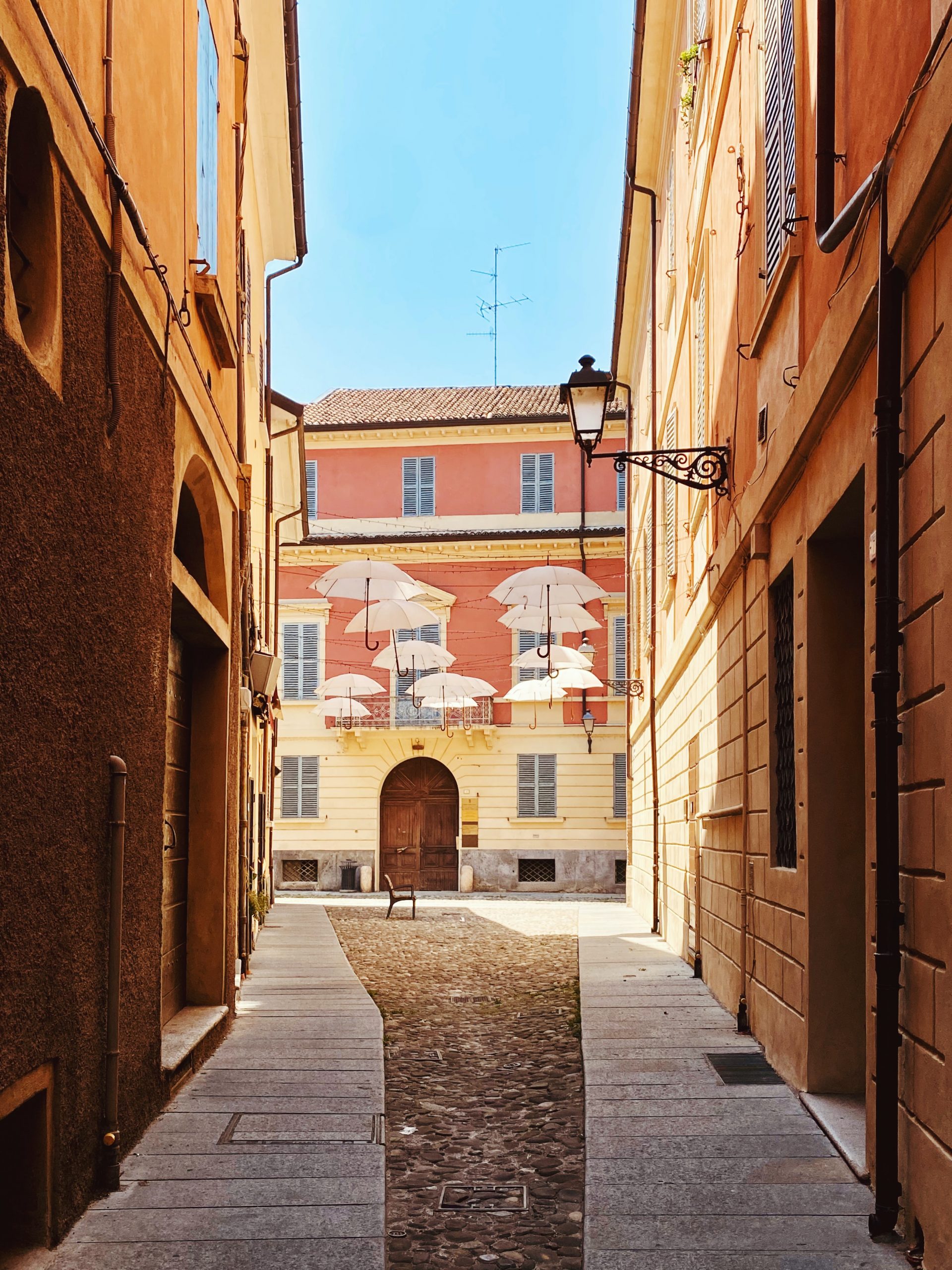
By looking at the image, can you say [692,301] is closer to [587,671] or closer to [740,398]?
[740,398]

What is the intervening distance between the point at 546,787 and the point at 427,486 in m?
8.83

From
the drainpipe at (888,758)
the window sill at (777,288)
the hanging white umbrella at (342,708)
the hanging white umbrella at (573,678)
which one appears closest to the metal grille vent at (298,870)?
the hanging white umbrella at (342,708)

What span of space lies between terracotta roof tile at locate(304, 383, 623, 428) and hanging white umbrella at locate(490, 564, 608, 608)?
1201cm

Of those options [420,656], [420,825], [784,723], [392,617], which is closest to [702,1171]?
[784,723]

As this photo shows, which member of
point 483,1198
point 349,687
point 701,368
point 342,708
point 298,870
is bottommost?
point 298,870

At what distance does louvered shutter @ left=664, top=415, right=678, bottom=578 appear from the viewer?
1567 centimetres

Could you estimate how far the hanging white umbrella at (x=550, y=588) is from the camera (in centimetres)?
2388

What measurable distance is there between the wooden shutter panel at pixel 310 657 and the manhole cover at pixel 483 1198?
99.3 ft

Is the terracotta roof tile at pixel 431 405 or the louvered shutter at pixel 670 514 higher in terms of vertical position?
the terracotta roof tile at pixel 431 405

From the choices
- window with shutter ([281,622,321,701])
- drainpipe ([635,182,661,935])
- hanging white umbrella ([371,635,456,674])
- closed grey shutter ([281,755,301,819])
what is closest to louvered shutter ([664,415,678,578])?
drainpipe ([635,182,661,935])

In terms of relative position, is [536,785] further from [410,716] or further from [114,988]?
[114,988]

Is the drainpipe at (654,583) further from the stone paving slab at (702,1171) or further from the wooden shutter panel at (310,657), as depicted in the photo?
the wooden shutter panel at (310,657)

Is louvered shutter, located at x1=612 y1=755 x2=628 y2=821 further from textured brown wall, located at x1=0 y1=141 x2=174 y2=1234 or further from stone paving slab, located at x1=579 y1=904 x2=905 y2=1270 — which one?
textured brown wall, located at x1=0 y1=141 x2=174 y2=1234

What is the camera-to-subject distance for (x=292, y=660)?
119ft
